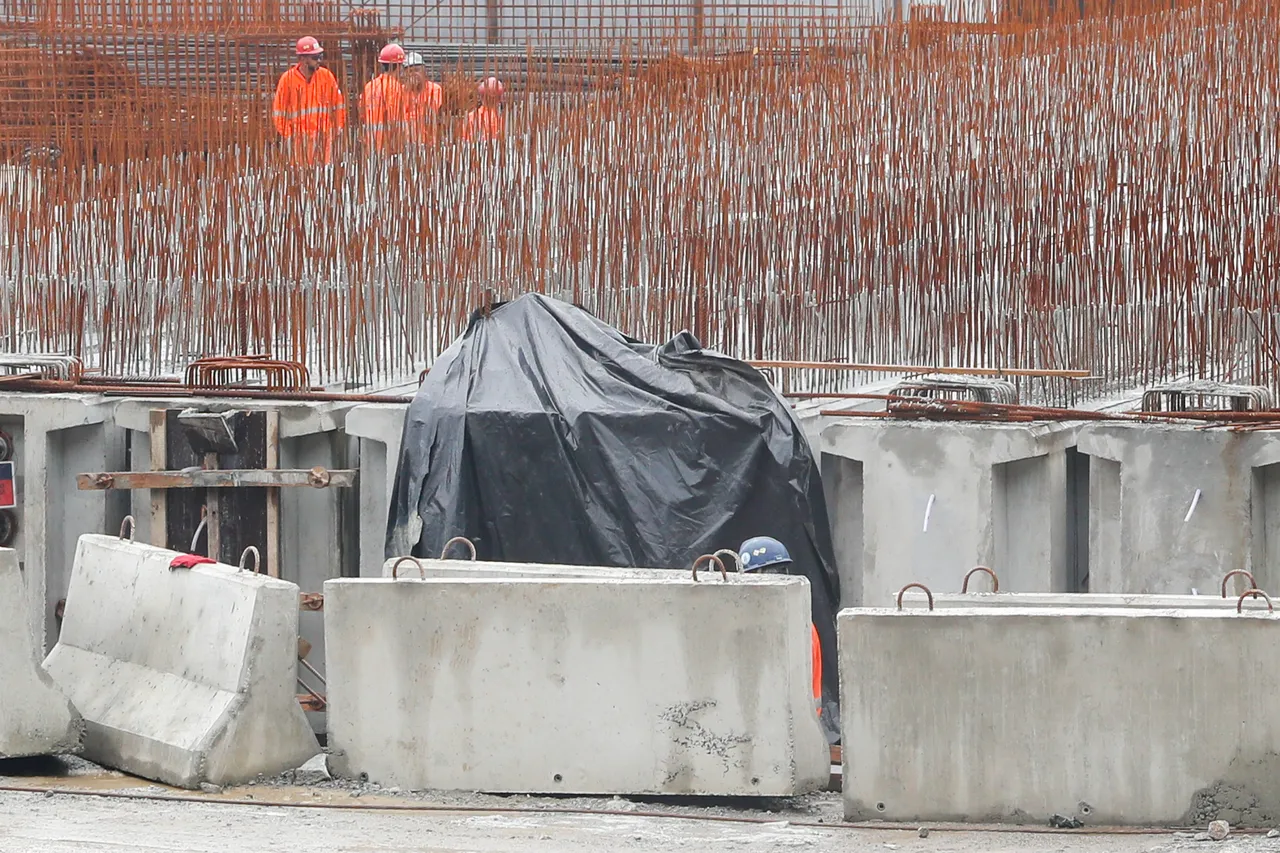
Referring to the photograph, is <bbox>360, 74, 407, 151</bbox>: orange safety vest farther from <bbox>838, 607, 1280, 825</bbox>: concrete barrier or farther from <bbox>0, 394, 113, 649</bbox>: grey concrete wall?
<bbox>838, 607, 1280, 825</bbox>: concrete barrier

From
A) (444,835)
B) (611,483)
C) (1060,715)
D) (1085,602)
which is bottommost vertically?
(444,835)

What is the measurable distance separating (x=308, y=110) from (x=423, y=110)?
43.9 inches

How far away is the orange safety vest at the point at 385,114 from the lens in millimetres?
12359

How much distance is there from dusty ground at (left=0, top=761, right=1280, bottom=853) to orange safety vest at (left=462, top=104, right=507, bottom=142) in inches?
231

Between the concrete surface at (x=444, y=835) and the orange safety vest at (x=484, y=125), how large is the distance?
6.24m

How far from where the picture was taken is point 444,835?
6.68m

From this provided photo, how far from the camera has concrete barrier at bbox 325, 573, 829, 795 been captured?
7098mm

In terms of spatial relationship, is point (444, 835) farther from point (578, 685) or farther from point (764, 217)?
point (764, 217)

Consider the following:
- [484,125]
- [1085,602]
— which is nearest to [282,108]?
[484,125]

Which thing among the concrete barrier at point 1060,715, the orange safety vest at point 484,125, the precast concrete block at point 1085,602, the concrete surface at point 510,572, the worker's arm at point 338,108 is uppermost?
the worker's arm at point 338,108

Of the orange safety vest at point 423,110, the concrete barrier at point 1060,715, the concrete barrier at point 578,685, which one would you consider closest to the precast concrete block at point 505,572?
the concrete barrier at point 578,685

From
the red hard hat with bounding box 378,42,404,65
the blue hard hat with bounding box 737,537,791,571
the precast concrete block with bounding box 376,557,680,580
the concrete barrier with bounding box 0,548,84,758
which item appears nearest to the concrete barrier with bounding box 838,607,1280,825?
the precast concrete block with bounding box 376,557,680,580

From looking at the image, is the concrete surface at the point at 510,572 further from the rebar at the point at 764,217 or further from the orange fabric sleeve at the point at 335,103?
the orange fabric sleeve at the point at 335,103

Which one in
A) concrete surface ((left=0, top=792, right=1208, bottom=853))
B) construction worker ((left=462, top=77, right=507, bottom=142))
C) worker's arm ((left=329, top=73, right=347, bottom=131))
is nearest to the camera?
concrete surface ((left=0, top=792, right=1208, bottom=853))
